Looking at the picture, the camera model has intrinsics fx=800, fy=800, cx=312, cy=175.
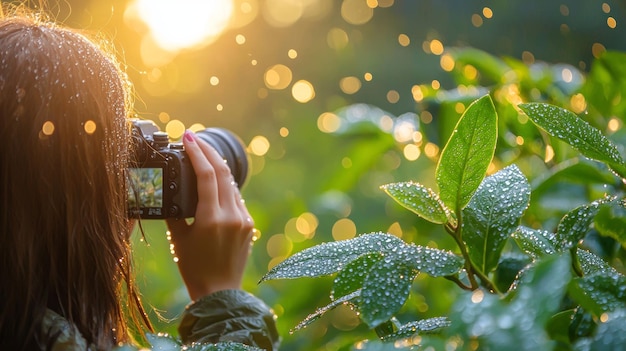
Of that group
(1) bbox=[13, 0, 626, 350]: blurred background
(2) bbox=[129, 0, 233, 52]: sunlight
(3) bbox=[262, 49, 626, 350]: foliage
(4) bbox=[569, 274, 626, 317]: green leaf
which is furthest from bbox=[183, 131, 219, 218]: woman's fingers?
(2) bbox=[129, 0, 233, 52]: sunlight

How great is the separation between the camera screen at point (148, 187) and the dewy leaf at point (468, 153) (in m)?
0.37

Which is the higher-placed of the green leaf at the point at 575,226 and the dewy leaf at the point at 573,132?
the dewy leaf at the point at 573,132

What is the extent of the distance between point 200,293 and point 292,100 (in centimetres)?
327

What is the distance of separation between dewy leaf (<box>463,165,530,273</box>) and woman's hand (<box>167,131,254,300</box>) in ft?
1.25

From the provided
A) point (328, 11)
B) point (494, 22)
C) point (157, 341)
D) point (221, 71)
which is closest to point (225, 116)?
point (221, 71)

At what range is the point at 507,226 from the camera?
417 millimetres

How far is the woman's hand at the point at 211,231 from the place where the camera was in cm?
A: 77

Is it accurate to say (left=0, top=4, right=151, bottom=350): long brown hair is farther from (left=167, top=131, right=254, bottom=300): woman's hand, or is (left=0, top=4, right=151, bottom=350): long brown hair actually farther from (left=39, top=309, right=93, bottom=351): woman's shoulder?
(left=167, top=131, right=254, bottom=300): woman's hand

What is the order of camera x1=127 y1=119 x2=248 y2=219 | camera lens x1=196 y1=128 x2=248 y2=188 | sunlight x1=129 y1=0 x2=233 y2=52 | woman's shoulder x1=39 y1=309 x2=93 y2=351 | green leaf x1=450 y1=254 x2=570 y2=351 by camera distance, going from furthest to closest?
sunlight x1=129 y1=0 x2=233 y2=52 → camera lens x1=196 y1=128 x2=248 y2=188 → camera x1=127 y1=119 x2=248 y2=219 → woman's shoulder x1=39 y1=309 x2=93 y2=351 → green leaf x1=450 y1=254 x2=570 y2=351

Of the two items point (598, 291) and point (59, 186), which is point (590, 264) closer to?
point (598, 291)

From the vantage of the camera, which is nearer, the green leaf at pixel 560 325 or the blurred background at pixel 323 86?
the green leaf at pixel 560 325

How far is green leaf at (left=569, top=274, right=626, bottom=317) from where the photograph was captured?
0.34 metres

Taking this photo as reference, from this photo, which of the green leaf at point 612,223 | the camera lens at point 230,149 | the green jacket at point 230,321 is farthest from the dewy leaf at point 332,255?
the camera lens at point 230,149

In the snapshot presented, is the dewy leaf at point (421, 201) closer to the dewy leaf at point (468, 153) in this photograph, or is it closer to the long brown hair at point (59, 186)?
the dewy leaf at point (468, 153)
